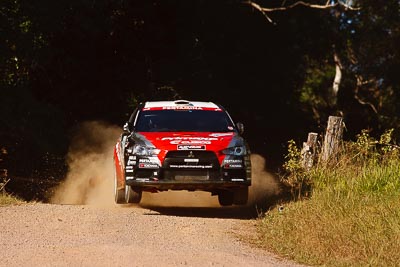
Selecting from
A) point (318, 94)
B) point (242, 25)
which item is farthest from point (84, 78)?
point (318, 94)

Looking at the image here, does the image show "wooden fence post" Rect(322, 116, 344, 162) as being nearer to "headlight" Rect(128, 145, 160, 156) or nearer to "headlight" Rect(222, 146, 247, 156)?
"headlight" Rect(222, 146, 247, 156)

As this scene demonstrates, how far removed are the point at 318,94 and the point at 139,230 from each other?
4536cm

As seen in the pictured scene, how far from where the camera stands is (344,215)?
1324cm

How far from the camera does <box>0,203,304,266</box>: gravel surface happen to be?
10719mm

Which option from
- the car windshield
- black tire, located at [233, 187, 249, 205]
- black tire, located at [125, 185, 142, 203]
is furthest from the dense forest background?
black tire, located at [233, 187, 249, 205]

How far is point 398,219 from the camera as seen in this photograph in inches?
501

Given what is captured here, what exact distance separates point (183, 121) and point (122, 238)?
4.67 m

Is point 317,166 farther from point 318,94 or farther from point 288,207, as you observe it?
point 318,94

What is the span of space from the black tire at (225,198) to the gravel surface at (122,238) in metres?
0.45

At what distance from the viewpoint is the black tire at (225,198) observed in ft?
56.5

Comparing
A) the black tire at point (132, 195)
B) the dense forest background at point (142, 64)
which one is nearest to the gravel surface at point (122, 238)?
the black tire at point (132, 195)

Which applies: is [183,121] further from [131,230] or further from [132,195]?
[131,230]

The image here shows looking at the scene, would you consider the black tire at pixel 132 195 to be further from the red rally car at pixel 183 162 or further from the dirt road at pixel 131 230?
the dirt road at pixel 131 230

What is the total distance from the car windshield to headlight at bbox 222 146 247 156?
84 centimetres
